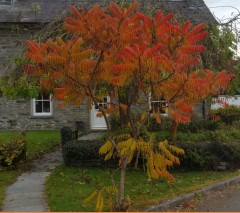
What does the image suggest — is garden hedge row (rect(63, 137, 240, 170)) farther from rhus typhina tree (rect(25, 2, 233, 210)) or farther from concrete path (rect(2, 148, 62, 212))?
rhus typhina tree (rect(25, 2, 233, 210))

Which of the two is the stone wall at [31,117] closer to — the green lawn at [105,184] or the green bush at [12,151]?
the green bush at [12,151]

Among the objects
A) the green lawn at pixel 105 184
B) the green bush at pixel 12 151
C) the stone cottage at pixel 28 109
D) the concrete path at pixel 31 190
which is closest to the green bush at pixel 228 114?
the stone cottage at pixel 28 109

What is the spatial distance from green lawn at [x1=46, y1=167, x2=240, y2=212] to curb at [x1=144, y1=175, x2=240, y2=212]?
0.20 metres

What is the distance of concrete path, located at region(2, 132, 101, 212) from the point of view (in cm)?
813

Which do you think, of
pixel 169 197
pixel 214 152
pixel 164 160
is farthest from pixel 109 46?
pixel 214 152

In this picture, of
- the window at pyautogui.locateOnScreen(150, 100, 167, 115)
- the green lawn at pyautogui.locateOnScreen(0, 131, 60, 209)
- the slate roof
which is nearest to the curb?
the window at pyautogui.locateOnScreen(150, 100, 167, 115)

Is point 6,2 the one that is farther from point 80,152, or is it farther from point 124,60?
point 124,60

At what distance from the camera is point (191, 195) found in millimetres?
9125

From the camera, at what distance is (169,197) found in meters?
8.95

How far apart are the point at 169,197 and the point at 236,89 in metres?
6.57

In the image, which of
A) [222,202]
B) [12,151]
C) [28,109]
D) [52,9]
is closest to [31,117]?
[28,109]

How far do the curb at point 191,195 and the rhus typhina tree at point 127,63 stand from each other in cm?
99

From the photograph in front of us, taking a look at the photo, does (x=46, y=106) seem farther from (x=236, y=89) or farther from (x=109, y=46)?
(x=109, y=46)

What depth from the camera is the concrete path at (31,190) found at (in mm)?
8133
